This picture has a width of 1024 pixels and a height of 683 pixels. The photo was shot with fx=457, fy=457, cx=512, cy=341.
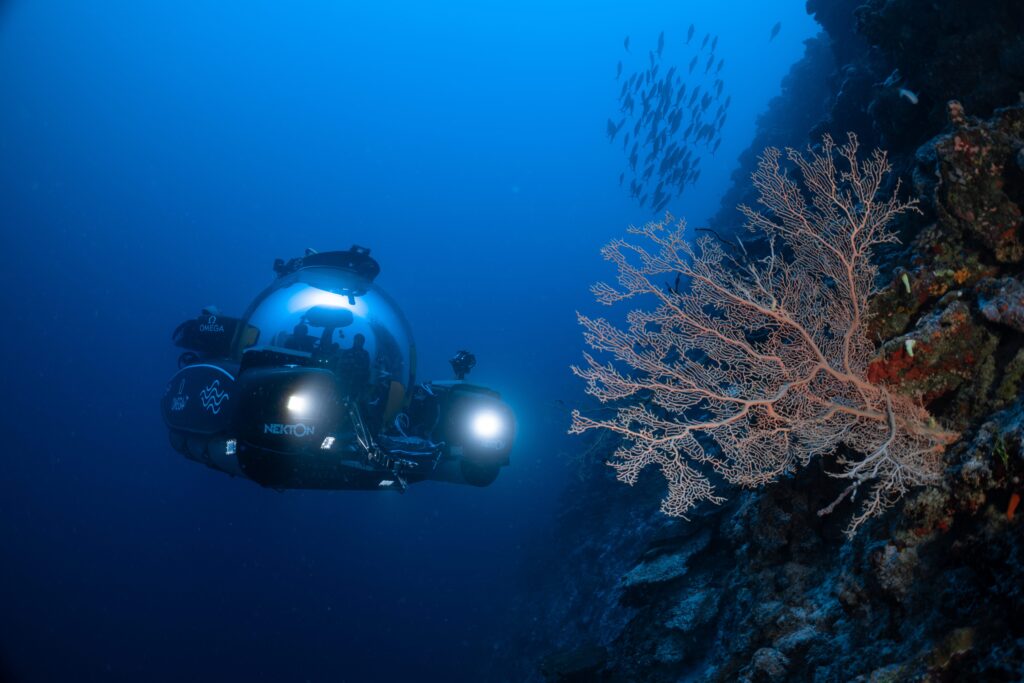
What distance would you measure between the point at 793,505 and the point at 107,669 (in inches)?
1265

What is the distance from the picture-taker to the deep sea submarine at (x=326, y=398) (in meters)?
3.90

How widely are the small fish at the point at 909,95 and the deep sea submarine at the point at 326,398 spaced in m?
5.29

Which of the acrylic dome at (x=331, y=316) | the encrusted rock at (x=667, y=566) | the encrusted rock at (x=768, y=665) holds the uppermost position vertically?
the acrylic dome at (x=331, y=316)

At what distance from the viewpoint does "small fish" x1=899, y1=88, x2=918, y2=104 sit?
4672 millimetres

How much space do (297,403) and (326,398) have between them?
230 millimetres

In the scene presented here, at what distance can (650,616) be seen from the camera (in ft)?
16.8

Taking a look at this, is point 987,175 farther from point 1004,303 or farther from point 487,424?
point 487,424

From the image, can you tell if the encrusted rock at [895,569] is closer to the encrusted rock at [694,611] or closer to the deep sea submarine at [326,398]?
the encrusted rock at [694,611]

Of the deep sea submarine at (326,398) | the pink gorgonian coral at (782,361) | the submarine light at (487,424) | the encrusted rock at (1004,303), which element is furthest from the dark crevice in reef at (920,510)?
the deep sea submarine at (326,398)

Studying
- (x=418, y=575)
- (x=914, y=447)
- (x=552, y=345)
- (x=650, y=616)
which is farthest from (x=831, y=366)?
(x=552, y=345)

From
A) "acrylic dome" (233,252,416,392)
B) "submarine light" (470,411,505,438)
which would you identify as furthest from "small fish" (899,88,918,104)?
"acrylic dome" (233,252,416,392)

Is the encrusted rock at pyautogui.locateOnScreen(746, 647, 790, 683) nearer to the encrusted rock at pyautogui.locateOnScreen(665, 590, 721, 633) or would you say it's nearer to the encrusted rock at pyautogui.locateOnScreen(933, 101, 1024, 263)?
the encrusted rock at pyautogui.locateOnScreen(665, 590, 721, 633)

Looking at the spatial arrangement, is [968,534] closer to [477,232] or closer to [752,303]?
[752,303]

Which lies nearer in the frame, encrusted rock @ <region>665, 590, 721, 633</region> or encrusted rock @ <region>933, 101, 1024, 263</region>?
encrusted rock @ <region>933, 101, 1024, 263</region>
